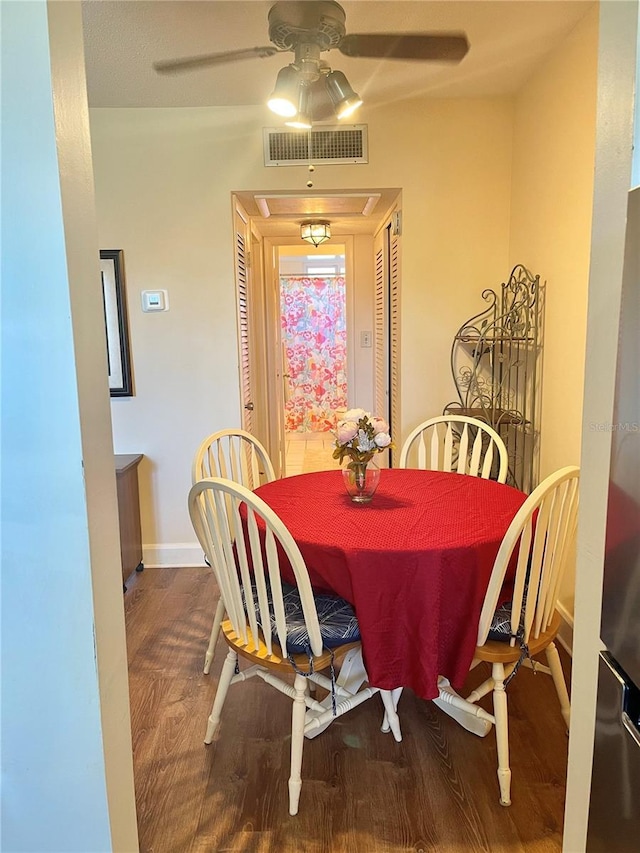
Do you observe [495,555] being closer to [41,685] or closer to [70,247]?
[41,685]

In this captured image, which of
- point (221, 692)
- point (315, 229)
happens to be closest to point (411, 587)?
point (221, 692)

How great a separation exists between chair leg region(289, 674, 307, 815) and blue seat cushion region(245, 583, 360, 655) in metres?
0.10

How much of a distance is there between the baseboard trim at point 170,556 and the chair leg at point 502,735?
6.78 feet

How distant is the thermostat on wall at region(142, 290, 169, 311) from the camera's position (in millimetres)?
3113

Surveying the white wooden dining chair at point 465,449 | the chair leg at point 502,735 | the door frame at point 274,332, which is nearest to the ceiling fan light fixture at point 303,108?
the white wooden dining chair at point 465,449

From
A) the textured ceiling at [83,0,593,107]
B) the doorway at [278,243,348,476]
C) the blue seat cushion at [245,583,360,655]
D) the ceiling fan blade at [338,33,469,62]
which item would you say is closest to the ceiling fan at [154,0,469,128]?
the ceiling fan blade at [338,33,469,62]

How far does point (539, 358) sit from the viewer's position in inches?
107

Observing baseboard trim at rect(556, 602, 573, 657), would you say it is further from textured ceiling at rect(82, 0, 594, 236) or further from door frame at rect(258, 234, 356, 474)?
door frame at rect(258, 234, 356, 474)

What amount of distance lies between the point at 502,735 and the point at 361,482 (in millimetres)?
880

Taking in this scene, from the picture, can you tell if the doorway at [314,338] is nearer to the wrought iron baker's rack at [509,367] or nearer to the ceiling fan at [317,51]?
the wrought iron baker's rack at [509,367]

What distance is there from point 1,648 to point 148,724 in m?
1.35

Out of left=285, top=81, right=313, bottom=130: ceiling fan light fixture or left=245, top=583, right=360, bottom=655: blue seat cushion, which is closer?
left=245, top=583, right=360, bottom=655: blue seat cushion

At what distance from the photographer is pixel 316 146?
9.71 feet

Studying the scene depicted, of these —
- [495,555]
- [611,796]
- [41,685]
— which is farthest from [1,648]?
[495,555]
